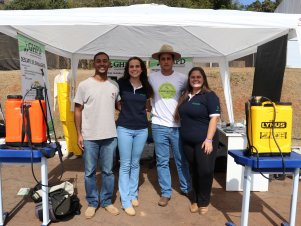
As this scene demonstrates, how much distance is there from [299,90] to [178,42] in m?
10.6

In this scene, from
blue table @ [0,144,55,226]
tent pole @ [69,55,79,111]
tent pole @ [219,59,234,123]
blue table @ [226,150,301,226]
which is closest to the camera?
blue table @ [226,150,301,226]

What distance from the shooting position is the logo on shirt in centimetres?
387

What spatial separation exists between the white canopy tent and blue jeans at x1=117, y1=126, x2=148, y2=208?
3.91 feet

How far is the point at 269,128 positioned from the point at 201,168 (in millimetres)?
934

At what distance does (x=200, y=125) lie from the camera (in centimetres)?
357

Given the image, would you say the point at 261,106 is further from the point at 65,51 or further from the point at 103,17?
the point at 65,51

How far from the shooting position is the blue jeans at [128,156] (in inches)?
144

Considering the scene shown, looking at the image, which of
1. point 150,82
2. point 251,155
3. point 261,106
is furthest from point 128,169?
point 261,106

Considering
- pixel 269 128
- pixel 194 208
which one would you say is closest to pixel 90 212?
pixel 194 208

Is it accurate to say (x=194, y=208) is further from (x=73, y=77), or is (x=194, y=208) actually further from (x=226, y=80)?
(x=73, y=77)

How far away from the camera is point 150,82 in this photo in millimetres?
3936

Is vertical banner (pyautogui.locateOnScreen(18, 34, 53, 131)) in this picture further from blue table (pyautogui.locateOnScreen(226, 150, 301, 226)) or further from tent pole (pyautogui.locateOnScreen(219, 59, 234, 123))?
tent pole (pyautogui.locateOnScreen(219, 59, 234, 123))

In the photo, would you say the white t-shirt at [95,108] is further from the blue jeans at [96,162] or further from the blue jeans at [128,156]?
the blue jeans at [128,156]

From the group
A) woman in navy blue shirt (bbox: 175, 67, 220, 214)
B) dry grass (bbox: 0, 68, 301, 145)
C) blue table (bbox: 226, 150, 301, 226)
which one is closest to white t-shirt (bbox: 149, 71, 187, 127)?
woman in navy blue shirt (bbox: 175, 67, 220, 214)
